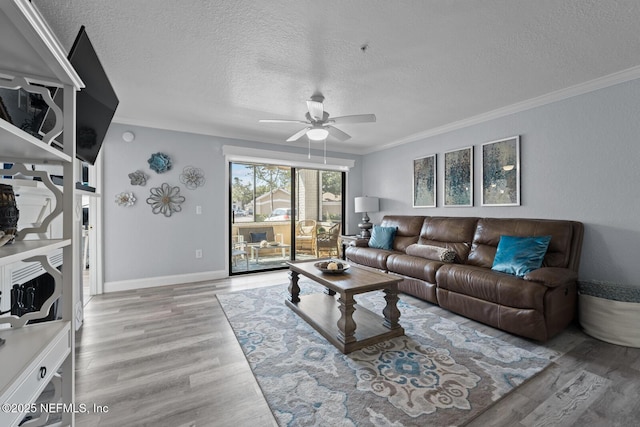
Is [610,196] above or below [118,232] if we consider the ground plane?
above

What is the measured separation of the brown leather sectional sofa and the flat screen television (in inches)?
133

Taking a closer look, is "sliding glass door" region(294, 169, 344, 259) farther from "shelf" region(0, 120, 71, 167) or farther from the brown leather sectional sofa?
"shelf" region(0, 120, 71, 167)

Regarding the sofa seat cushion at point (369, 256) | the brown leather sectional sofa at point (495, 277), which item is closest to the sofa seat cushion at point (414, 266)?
the brown leather sectional sofa at point (495, 277)

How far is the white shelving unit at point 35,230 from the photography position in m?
0.73

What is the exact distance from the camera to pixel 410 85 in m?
2.66

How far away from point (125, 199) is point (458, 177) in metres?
4.67

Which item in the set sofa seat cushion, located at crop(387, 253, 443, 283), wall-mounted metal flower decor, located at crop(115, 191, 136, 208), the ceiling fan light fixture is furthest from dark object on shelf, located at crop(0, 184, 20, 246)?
sofa seat cushion, located at crop(387, 253, 443, 283)

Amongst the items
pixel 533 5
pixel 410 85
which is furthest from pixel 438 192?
pixel 533 5

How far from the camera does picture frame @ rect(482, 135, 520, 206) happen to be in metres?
3.19

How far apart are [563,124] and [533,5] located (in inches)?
70.0

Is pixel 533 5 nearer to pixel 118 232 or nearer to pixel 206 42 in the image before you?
pixel 206 42

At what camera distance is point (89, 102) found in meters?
1.88

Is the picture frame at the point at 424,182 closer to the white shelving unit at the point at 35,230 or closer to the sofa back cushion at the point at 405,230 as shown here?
the sofa back cushion at the point at 405,230

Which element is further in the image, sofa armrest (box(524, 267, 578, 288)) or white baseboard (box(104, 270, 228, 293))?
white baseboard (box(104, 270, 228, 293))
